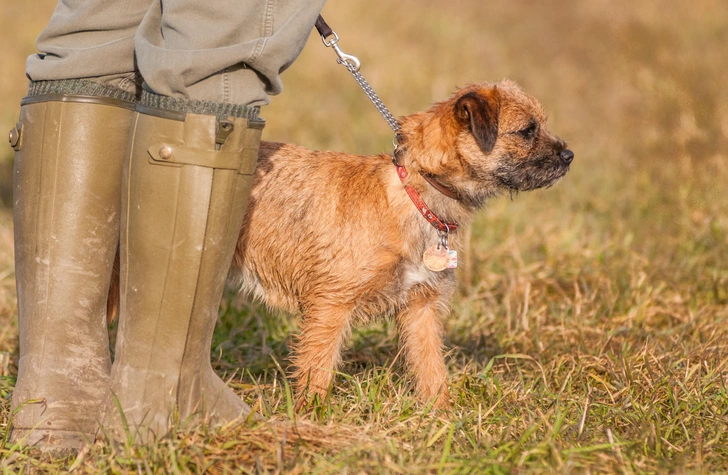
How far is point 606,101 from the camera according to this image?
905 centimetres

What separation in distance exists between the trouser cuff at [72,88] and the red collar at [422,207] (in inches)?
46.6

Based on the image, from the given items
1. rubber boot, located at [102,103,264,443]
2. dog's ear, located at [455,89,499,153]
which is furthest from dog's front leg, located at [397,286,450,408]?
rubber boot, located at [102,103,264,443]

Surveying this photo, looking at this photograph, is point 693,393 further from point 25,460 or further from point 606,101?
point 606,101

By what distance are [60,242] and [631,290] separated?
327 cm

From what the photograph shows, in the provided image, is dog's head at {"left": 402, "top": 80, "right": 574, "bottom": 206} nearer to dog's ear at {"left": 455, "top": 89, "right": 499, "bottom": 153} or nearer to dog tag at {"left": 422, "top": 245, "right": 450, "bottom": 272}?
dog's ear at {"left": 455, "top": 89, "right": 499, "bottom": 153}

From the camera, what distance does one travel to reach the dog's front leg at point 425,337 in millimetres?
3391

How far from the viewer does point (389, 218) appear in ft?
10.3

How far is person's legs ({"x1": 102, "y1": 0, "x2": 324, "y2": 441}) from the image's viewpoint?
2.35 m

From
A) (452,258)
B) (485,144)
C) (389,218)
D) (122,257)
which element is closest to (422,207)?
(389,218)

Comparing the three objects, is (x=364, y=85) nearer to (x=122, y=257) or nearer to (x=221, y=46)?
(x=221, y=46)

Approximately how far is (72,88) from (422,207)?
1.42 m

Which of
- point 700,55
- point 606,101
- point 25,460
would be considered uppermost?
point 700,55

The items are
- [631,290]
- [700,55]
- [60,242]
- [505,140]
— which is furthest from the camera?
[700,55]

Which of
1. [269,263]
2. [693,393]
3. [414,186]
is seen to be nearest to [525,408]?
[693,393]
